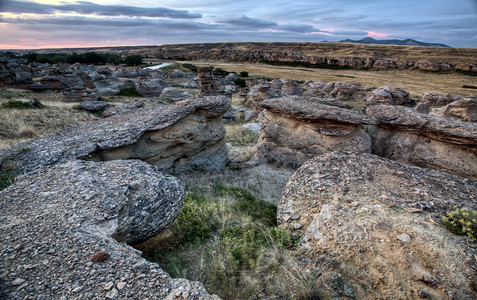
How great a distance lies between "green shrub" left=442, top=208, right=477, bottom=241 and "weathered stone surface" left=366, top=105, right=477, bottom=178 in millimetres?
4454

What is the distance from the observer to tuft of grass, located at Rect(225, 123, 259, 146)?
1352 cm

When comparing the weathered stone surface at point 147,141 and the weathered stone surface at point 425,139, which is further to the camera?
the weathered stone surface at point 425,139

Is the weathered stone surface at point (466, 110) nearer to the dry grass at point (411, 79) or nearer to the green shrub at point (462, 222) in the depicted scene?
the green shrub at point (462, 222)

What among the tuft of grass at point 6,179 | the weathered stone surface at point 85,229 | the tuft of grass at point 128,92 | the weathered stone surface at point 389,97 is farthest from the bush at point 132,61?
the weathered stone surface at point 85,229

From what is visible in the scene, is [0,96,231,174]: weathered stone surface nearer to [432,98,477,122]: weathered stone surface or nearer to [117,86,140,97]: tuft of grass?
[432,98,477,122]: weathered stone surface

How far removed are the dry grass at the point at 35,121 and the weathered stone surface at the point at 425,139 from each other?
13147mm

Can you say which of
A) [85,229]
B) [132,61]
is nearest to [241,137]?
[85,229]

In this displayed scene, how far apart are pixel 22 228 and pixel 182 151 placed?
553 centimetres

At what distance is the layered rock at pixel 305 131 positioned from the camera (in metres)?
8.84

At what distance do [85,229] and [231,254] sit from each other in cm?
202

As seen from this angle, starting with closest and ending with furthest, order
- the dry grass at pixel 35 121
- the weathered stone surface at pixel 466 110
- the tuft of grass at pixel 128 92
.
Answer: the dry grass at pixel 35 121
the weathered stone surface at pixel 466 110
the tuft of grass at pixel 128 92

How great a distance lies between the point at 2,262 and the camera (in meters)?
2.97

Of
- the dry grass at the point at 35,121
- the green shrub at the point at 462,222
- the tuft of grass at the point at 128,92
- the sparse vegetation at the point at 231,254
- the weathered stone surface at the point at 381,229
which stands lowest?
the tuft of grass at the point at 128,92

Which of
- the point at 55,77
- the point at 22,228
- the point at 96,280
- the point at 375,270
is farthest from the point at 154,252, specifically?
the point at 55,77
